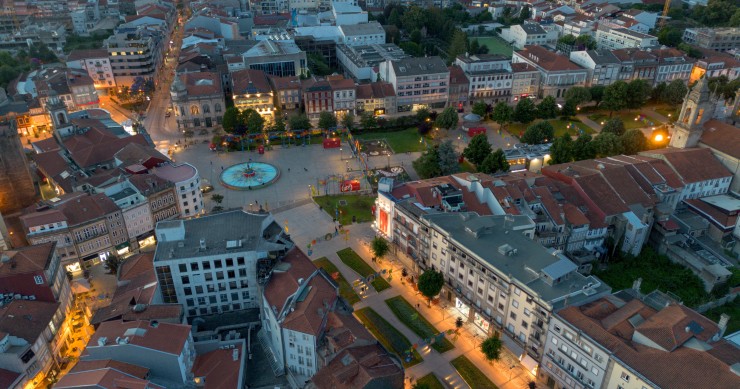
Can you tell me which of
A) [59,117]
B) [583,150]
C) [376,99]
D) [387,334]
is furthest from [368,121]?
[387,334]

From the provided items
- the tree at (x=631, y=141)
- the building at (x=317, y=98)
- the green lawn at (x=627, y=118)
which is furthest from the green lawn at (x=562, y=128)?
the building at (x=317, y=98)

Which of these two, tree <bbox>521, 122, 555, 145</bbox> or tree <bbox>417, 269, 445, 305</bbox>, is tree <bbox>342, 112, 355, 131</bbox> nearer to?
tree <bbox>521, 122, 555, 145</bbox>

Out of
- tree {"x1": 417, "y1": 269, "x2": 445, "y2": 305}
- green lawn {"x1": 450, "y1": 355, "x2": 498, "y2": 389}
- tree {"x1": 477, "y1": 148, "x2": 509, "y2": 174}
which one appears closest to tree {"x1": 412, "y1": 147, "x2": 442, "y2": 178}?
tree {"x1": 477, "y1": 148, "x2": 509, "y2": 174}

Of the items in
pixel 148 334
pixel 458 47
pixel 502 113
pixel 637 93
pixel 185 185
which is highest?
pixel 458 47

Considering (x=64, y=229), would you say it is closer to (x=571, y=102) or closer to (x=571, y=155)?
(x=571, y=155)

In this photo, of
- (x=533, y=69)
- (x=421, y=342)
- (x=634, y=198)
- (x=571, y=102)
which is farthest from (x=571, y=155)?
(x=421, y=342)

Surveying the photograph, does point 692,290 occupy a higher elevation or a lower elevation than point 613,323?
lower

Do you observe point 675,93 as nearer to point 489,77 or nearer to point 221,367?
point 489,77
